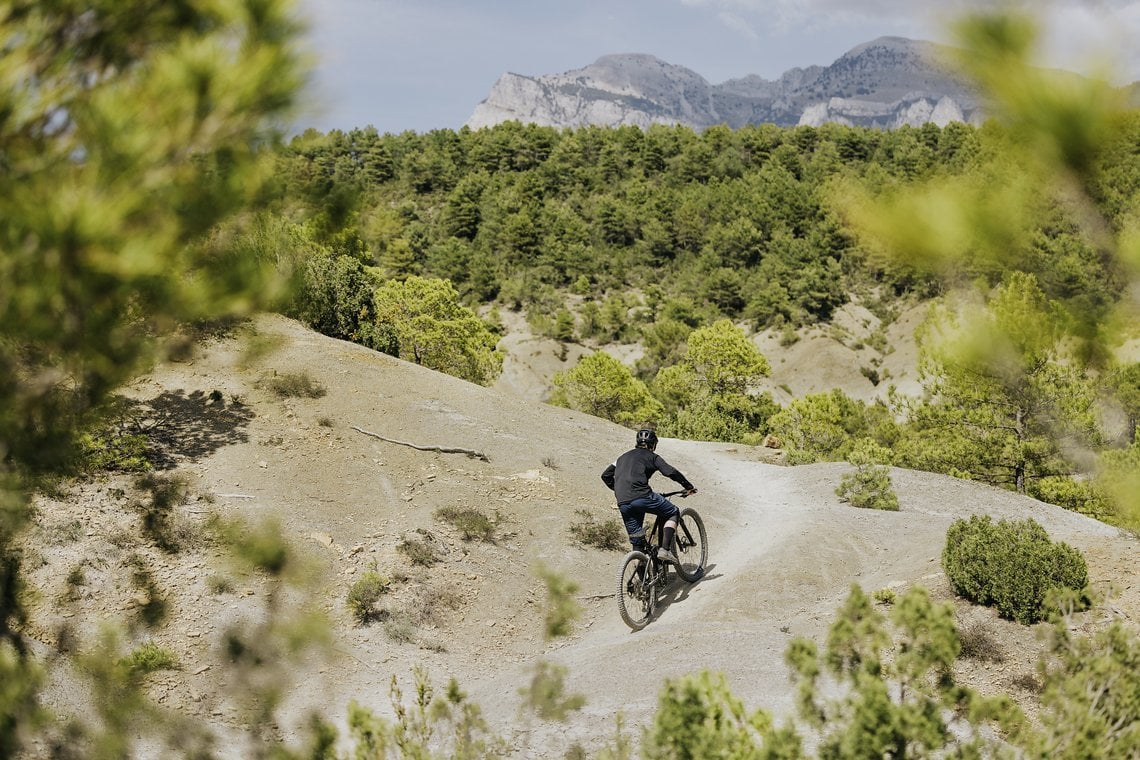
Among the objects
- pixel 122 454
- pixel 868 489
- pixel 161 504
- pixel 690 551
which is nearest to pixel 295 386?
pixel 122 454

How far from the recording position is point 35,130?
2.47 m

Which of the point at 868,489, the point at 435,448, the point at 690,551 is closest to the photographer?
the point at 690,551

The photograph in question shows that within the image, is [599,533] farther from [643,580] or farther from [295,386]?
[295,386]

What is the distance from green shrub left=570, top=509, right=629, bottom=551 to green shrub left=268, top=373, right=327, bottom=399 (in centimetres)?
696

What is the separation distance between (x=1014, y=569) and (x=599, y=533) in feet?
20.4

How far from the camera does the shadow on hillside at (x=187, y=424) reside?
12.5 meters

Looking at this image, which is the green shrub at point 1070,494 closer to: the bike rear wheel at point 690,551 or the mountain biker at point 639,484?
the bike rear wheel at point 690,551

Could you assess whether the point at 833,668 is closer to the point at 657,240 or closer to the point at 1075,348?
the point at 1075,348

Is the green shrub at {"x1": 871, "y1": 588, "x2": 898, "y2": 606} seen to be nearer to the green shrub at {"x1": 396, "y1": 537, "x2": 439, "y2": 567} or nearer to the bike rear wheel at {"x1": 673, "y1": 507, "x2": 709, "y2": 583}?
the bike rear wheel at {"x1": 673, "y1": 507, "x2": 709, "y2": 583}

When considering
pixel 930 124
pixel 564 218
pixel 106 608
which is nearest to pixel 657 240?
pixel 564 218

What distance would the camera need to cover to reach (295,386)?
15.7m

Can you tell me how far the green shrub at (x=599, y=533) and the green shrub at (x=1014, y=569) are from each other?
519 cm

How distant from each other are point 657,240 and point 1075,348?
6925 centimetres

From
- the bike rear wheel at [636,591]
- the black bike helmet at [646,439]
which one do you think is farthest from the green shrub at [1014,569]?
the black bike helmet at [646,439]
